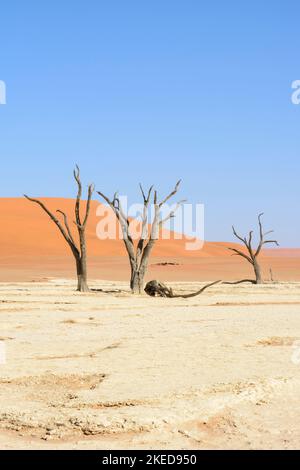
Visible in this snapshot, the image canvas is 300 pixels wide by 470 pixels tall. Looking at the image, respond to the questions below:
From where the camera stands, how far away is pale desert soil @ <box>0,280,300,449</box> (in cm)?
526

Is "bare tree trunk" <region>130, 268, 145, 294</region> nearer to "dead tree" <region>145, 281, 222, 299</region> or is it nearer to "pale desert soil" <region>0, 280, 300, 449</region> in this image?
"dead tree" <region>145, 281, 222, 299</region>

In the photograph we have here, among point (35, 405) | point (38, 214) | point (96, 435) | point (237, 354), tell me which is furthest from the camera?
point (38, 214)

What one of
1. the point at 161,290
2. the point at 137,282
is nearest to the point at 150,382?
the point at 161,290

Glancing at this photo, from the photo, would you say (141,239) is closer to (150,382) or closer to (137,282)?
(137,282)

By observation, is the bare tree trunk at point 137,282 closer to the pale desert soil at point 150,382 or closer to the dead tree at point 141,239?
the dead tree at point 141,239

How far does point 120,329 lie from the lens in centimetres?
1089

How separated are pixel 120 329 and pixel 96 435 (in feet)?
18.4

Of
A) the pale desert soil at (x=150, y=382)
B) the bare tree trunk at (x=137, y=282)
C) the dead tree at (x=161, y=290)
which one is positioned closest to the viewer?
the pale desert soil at (x=150, y=382)

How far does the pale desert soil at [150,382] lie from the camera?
5.26 metres

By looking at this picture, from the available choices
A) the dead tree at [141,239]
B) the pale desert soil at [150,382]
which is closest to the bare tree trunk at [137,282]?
the dead tree at [141,239]

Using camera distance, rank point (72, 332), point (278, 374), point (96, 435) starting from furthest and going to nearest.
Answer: point (72, 332) < point (278, 374) < point (96, 435)
